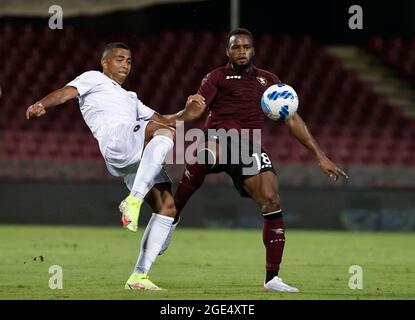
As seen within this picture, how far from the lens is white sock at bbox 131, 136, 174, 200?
7441 mm

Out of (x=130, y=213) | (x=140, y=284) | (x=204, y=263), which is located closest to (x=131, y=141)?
(x=130, y=213)

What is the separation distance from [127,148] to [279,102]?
122 centimetres

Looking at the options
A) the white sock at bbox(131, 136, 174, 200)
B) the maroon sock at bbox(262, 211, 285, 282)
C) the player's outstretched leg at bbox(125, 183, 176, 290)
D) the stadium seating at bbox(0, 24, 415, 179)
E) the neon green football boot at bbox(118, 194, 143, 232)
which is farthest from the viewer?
the stadium seating at bbox(0, 24, 415, 179)

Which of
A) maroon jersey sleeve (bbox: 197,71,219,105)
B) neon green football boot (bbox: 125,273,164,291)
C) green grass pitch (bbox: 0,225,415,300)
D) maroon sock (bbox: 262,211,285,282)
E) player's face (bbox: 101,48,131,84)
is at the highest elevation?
player's face (bbox: 101,48,131,84)

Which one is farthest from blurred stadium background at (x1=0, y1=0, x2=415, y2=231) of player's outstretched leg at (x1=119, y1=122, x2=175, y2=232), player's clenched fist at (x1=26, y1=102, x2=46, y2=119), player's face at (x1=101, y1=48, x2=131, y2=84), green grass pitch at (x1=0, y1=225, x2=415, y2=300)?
player's clenched fist at (x1=26, y1=102, x2=46, y2=119)

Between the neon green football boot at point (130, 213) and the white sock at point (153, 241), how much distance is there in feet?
1.37

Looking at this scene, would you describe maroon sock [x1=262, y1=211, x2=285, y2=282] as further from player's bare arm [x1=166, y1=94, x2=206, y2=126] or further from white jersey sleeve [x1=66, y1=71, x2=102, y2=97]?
white jersey sleeve [x1=66, y1=71, x2=102, y2=97]

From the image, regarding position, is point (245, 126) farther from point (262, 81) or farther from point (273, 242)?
point (273, 242)

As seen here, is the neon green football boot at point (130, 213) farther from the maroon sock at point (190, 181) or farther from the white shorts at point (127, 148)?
the maroon sock at point (190, 181)

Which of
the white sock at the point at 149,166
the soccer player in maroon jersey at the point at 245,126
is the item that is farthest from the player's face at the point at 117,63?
the white sock at the point at 149,166

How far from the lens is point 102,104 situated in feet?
25.8

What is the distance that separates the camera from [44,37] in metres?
19.2

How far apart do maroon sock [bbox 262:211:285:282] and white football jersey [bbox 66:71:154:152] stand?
1358 mm

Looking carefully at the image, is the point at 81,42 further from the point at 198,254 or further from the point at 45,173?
the point at 198,254
